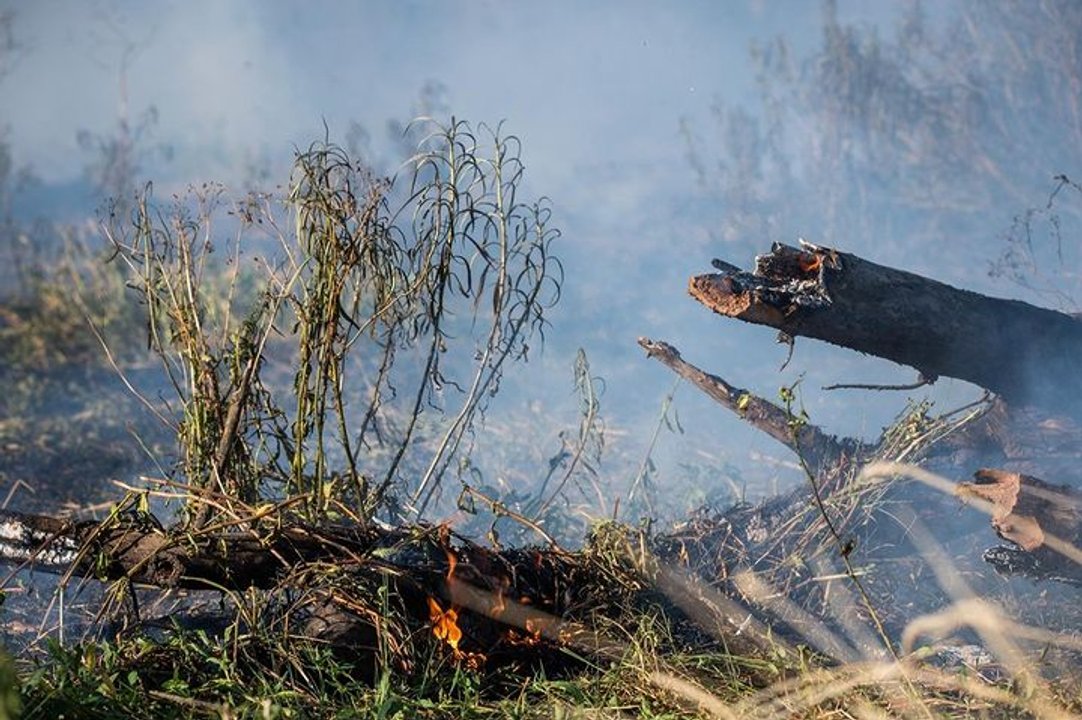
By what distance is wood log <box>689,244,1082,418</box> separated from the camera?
9.93ft

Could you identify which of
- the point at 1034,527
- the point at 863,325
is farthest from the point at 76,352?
the point at 1034,527

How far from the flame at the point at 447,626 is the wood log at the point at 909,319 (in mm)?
1302

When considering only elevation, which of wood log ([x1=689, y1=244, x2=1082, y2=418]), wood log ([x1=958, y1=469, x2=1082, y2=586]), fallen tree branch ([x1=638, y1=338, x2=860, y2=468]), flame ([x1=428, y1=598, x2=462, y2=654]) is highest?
wood log ([x1=689, y1=244, x2=1082, y2=418])

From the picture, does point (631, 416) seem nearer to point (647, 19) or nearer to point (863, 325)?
point (863, 325)

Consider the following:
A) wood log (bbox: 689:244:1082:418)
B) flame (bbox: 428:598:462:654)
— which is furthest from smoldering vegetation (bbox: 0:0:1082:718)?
wood log (bbox: 689:244:1082:418)

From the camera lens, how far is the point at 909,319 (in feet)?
10.6

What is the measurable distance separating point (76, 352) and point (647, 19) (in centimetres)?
1007

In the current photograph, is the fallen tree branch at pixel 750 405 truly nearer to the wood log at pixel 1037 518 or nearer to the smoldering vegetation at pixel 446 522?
the smoldering vegetation at pixel 446 522

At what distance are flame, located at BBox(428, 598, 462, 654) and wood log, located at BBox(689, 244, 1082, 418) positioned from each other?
130 centimetres

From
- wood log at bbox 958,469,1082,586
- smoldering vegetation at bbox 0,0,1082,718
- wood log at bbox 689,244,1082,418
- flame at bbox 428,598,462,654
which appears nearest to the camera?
smoldering vegetation at bbox 0,0,1082,718

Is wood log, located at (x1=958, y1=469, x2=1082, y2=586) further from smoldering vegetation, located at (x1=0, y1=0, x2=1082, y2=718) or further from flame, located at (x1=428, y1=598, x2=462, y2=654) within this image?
flame, located at (x1=428, y1=598, x2=462, y2=654)

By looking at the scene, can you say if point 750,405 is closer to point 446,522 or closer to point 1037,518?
point 1037,518

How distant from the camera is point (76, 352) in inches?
287

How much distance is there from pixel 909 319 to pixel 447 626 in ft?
6.36
